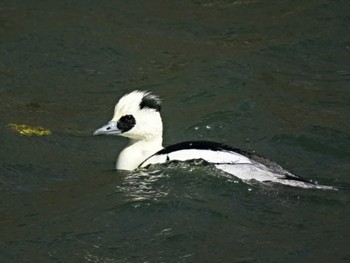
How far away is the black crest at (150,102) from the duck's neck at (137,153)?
37 cm

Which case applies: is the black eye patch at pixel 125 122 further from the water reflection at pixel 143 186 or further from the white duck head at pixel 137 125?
the water reflection at pixel 143 186

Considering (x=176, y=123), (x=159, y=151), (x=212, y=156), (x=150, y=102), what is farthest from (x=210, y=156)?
(x=176, y=123)

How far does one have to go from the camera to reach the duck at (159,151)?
32.7 feet

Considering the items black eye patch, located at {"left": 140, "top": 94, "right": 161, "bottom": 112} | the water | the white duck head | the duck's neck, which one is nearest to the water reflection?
the water

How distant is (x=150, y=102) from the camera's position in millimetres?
10695

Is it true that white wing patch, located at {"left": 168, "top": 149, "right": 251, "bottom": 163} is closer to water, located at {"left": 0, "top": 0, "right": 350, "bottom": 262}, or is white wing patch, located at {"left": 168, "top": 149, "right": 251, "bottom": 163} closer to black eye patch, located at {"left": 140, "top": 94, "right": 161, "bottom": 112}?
water, located at {"left": 0, "top": 0, "right": 350, "bottom": 262}

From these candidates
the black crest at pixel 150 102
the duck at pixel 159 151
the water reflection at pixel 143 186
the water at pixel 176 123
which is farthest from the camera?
the black crest at pixel 150 102

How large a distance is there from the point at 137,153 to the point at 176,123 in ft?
5.86

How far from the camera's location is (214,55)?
1422 cm

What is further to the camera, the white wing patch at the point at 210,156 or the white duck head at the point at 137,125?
the white duck head at the point at 137,125

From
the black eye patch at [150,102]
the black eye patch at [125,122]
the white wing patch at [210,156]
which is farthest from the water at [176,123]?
the black eye patch at [150,102]

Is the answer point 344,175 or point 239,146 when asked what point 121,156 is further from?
point 344,175

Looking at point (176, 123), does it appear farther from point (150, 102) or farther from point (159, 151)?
point (159, 151)

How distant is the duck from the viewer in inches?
393
